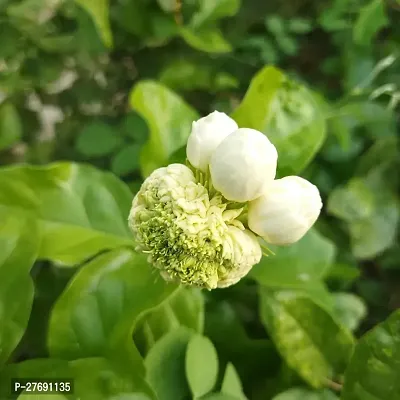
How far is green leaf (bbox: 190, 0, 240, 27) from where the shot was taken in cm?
54

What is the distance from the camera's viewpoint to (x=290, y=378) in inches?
17.9

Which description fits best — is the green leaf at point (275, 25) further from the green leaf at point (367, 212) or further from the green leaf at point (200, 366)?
the green leaf at point (200, 366)

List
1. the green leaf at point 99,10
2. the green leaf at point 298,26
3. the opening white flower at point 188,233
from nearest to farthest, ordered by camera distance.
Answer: the opening white flower at point 188,233 < the green leaf at point 99,10 < the green leaf at point 298,26

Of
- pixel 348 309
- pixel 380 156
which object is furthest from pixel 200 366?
pixel 380 156

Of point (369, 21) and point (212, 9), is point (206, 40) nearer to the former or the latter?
point (212, 9)

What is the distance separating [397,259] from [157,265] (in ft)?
1.34

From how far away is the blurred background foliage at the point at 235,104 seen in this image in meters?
0.47

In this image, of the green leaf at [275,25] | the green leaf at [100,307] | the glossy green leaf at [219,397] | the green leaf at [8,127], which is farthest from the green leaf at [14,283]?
the green leaf at [275,25]

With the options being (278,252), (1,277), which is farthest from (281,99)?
(1,277)

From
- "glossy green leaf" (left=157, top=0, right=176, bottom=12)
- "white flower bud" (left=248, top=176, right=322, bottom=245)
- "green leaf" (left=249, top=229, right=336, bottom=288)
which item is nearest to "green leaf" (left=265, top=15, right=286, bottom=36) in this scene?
"glossy green leaf" (left=157, top=0, right=176, bottom=12)

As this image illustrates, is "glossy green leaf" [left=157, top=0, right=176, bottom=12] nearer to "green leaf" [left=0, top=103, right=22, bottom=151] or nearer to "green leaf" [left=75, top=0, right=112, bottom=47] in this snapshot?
"green leaf" [left=75, top=0, right=112, bottom=47]

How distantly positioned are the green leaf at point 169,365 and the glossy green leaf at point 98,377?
0.09 ft

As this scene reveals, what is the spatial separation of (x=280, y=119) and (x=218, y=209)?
148mm

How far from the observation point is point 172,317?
0.41 m
